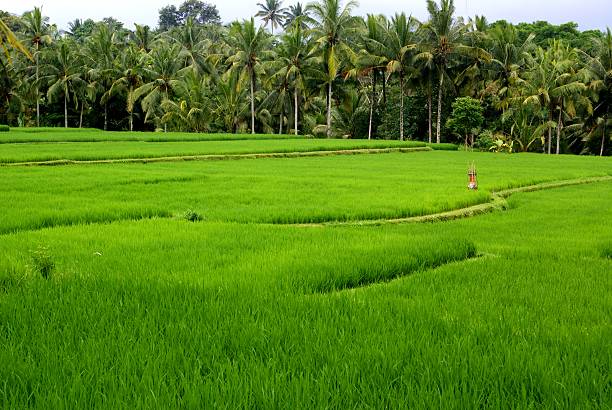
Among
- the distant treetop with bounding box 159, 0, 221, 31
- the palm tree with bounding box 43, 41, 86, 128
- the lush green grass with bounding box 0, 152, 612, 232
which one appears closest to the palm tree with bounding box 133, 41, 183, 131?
the palm tree with bounding box 43, 41, 86, 128

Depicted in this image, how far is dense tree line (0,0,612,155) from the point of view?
35.4m

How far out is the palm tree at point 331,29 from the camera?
3641cm

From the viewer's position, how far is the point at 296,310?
368cm

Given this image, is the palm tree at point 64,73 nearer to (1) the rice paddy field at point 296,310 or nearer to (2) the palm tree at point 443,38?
(2) the palm tree at point 443,38

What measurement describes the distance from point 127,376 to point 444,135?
39215 millimetres

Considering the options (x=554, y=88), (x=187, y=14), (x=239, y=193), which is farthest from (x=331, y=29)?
(x=187, y=14)

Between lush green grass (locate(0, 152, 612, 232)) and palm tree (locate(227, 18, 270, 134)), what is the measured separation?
21424mm

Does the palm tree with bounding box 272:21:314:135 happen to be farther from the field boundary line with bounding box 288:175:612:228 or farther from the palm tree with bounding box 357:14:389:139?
the field boundary line with bounding box 288:175:612:228

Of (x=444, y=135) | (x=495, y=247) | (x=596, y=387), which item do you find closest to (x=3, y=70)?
(x=444, y=135)

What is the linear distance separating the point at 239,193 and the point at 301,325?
26.0 ft

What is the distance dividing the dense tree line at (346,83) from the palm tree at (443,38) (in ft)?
0.23

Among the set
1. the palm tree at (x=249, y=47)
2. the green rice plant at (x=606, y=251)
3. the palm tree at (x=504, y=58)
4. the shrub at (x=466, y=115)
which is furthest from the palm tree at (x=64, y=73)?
the green rice plant at (x=606, y=251)

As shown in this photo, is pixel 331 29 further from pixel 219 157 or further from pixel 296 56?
pixel 219 157

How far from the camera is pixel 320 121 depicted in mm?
43500
